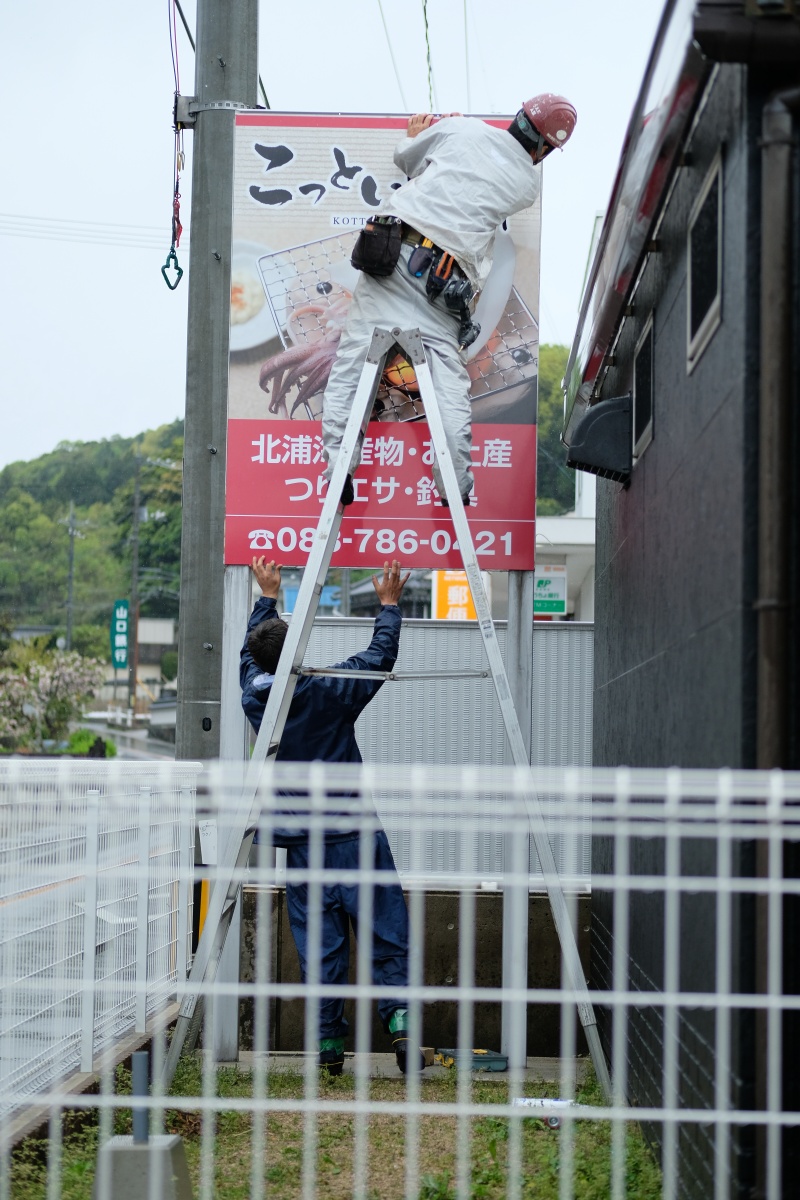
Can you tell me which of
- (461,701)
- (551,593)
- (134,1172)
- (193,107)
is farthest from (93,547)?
(134,1172)

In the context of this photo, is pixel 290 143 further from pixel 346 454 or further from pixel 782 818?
pixel 782 818

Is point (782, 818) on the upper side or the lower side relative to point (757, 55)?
lower

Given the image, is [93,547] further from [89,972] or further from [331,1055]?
[89,972]

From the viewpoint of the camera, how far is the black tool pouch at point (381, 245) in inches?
183

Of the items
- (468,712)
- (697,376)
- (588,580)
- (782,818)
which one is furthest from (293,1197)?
(588,580)

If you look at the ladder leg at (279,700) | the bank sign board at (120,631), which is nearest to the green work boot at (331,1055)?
the ladder leg at (279,700)

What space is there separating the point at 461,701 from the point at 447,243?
265 centimetres

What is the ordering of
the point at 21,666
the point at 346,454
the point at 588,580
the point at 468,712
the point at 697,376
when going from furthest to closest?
1. the point at 21,666
2. the point at 588,580
3. the point at 468,712
4. the point at 346,454
5. the point at 697,376

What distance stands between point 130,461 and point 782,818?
8579 centimetres

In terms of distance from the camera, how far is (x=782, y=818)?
226cm

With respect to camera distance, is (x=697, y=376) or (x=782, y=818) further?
(x=697, y=376)

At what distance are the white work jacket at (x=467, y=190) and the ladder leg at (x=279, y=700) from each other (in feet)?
1.43

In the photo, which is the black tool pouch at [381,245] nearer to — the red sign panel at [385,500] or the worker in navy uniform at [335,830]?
the red sign panel at [385,500]

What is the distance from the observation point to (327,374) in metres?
5.28
